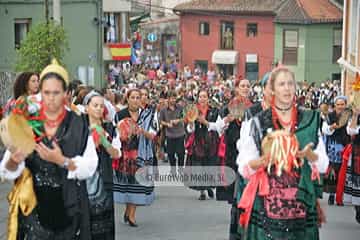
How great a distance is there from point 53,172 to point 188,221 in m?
5.40

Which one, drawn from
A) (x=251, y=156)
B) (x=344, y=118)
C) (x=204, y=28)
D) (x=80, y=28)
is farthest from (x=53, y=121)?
(x=204, y=28)

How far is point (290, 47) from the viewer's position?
5112 cm

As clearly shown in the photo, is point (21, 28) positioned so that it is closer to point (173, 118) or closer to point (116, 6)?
point (116, 6)

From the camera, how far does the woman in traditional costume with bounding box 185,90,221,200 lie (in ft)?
44.0

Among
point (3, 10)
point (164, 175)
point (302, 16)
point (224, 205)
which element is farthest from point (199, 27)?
point (224, 205)

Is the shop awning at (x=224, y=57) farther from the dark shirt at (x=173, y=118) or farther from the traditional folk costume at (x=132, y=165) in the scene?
the traditional folk costume at (x=132, y=165)

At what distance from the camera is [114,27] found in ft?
117

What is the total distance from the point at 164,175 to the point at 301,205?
10.1 m

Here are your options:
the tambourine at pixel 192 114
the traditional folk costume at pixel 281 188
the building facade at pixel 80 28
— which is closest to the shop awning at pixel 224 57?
the building facade at pixel 80 28

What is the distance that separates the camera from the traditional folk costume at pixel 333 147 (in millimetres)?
12669

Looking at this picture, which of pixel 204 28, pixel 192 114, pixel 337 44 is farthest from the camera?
pixel 204 28

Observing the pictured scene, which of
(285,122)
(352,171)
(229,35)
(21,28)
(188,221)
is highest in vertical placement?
(229,35)

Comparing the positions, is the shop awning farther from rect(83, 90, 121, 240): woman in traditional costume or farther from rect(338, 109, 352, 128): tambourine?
rect(83, 90, 121, 240): woman in traditional costume

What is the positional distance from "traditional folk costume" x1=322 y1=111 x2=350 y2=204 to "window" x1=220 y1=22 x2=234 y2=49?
1673 inches
